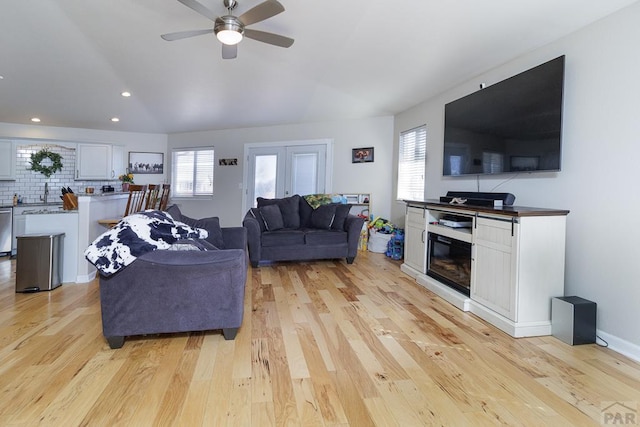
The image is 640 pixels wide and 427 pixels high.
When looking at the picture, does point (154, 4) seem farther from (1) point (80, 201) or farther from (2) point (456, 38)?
(2) point (456, 38)

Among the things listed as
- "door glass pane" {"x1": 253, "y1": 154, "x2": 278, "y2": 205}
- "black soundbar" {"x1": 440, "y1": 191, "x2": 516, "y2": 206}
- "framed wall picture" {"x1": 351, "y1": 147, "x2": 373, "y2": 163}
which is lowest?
"black soundbar" {"x1": 440, "y1": 191, "x2": 516, "y2": 206}

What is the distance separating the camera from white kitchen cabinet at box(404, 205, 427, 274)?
3680 millimetres

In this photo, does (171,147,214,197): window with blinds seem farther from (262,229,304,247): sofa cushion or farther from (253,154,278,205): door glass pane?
(262,229,304,247): sofa cushion

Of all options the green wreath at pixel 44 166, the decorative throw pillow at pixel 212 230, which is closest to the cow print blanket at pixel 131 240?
the decorative throw pillow at pixel 212 230

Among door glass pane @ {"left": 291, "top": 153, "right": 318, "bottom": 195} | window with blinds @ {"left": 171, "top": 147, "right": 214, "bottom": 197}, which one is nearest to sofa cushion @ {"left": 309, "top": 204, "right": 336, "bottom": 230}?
door glass pane @ {"left": 291, "top": 153, "right": 318, "bottom": 195}

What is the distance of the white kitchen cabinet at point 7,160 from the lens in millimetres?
5676

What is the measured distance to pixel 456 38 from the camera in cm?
287

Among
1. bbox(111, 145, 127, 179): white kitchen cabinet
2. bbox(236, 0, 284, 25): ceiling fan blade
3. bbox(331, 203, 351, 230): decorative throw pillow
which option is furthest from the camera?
bbox(111, 145, 127, 179): white kitchen cabinet

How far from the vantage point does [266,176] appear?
6582 millimetres

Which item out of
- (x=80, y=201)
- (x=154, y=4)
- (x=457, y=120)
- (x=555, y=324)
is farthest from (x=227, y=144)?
(x=555, y=324)

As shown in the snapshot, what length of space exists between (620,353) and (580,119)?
1.70m

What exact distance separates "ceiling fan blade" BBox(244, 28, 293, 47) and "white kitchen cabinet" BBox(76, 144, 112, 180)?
5299 mm

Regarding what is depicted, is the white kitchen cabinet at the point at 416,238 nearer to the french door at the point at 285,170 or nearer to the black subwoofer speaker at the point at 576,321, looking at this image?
the black subwoofer speaker at the point at 576,321

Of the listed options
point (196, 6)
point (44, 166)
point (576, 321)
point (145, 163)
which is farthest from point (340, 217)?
point (44, 166)
